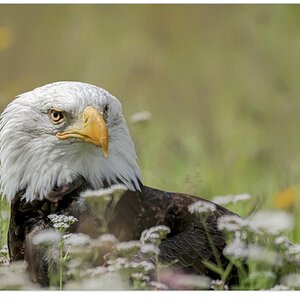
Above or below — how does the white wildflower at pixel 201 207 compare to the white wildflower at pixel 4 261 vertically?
above

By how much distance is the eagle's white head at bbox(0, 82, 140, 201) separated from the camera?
7207 millimetres

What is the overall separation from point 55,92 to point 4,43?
2536 mm

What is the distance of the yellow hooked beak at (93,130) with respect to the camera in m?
7.04

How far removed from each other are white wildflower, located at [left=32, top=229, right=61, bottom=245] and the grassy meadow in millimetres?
1809

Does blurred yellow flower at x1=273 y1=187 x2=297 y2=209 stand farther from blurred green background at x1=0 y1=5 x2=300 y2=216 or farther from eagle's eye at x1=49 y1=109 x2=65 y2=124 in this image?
eagle's eye at x1=49 y1=109 x2=65 y2=124

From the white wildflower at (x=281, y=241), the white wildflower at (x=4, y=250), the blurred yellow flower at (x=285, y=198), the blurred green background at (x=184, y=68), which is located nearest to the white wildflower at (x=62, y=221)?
the white wildflower at (x=4, y=250)

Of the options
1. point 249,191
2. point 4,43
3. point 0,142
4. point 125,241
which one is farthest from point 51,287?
point 4,43

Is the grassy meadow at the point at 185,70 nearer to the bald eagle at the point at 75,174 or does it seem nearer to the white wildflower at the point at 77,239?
the bald eagle at the point at 75,174

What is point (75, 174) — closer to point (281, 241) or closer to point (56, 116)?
point (56, 116)

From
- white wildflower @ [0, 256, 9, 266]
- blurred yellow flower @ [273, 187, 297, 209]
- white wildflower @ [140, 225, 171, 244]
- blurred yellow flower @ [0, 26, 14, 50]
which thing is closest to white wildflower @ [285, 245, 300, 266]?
white wildflower @ [140, 225, 171, 244]

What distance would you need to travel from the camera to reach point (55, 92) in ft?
23.8

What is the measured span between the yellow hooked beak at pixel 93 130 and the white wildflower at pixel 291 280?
3.31ft

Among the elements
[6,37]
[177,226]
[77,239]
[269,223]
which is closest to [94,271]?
[77,239]

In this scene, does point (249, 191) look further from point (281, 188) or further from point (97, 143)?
point (97, 143)
